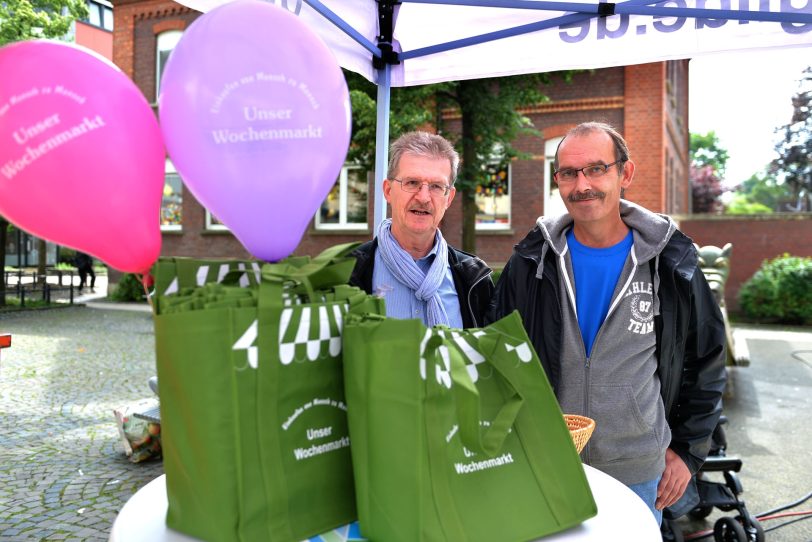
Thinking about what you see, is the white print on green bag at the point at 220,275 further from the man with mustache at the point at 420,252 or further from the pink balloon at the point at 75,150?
the man with mustache at the point at 420,252

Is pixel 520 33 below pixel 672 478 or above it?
above

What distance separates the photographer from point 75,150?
115 centimetres

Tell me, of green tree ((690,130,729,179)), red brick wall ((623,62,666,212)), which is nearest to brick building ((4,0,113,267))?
red brick wall ((623,62,666,212))

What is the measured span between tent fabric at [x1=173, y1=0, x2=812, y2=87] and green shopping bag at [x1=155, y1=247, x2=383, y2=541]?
1787 mm

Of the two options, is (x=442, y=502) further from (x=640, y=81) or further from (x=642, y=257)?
(x=640, y=81)

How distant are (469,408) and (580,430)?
0.55 m

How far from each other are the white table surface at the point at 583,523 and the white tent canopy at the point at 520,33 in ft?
6.13

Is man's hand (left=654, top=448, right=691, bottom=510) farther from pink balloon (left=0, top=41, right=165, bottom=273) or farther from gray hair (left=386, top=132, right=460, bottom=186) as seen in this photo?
pink balloon (left=0, top=41, right=165, bottom=273)

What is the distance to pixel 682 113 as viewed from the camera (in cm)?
2405

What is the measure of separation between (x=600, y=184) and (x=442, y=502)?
4.49ft

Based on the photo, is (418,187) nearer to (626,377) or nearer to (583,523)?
(626,377)

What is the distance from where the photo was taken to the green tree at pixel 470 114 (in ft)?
32.2

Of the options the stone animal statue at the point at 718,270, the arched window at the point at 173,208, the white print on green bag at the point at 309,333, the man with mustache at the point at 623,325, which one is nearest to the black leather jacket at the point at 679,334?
the man with mustache at the point at 623,325

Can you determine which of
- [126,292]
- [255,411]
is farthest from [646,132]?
[255,411]
